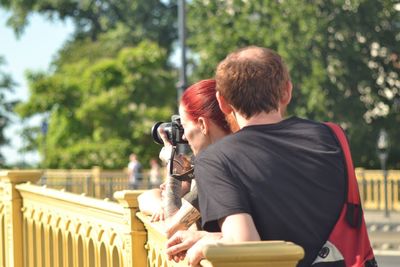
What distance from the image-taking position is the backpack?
3.24 meters

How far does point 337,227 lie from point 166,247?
60 cm

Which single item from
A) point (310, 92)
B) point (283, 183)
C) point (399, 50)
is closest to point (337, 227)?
point (283, 183)

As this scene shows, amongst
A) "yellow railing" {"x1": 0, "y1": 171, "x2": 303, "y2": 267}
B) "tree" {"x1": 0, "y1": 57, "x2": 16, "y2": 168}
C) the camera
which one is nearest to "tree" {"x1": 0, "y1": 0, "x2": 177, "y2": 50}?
"tree" {"x1": 0, "y1": 57, "x2": 16, "y2": 168}

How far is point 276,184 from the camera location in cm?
320

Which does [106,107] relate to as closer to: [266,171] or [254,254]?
[266,171]

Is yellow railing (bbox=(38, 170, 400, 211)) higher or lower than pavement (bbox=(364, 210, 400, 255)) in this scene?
lower

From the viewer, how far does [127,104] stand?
4291cm

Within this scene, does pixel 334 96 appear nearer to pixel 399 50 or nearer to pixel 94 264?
pixel 399 50

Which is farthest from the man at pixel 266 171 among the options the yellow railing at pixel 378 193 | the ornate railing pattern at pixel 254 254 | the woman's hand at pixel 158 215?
the yellow railing at pixel 378 193

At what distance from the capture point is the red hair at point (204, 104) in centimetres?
385

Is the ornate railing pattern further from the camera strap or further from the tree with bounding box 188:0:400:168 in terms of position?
the tree with bounding box 188:0:400:168

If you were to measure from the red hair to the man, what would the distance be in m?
0.50

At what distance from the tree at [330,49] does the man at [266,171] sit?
3081 cm

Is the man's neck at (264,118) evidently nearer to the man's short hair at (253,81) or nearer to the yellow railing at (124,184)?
the man's short hair at (253,81)
